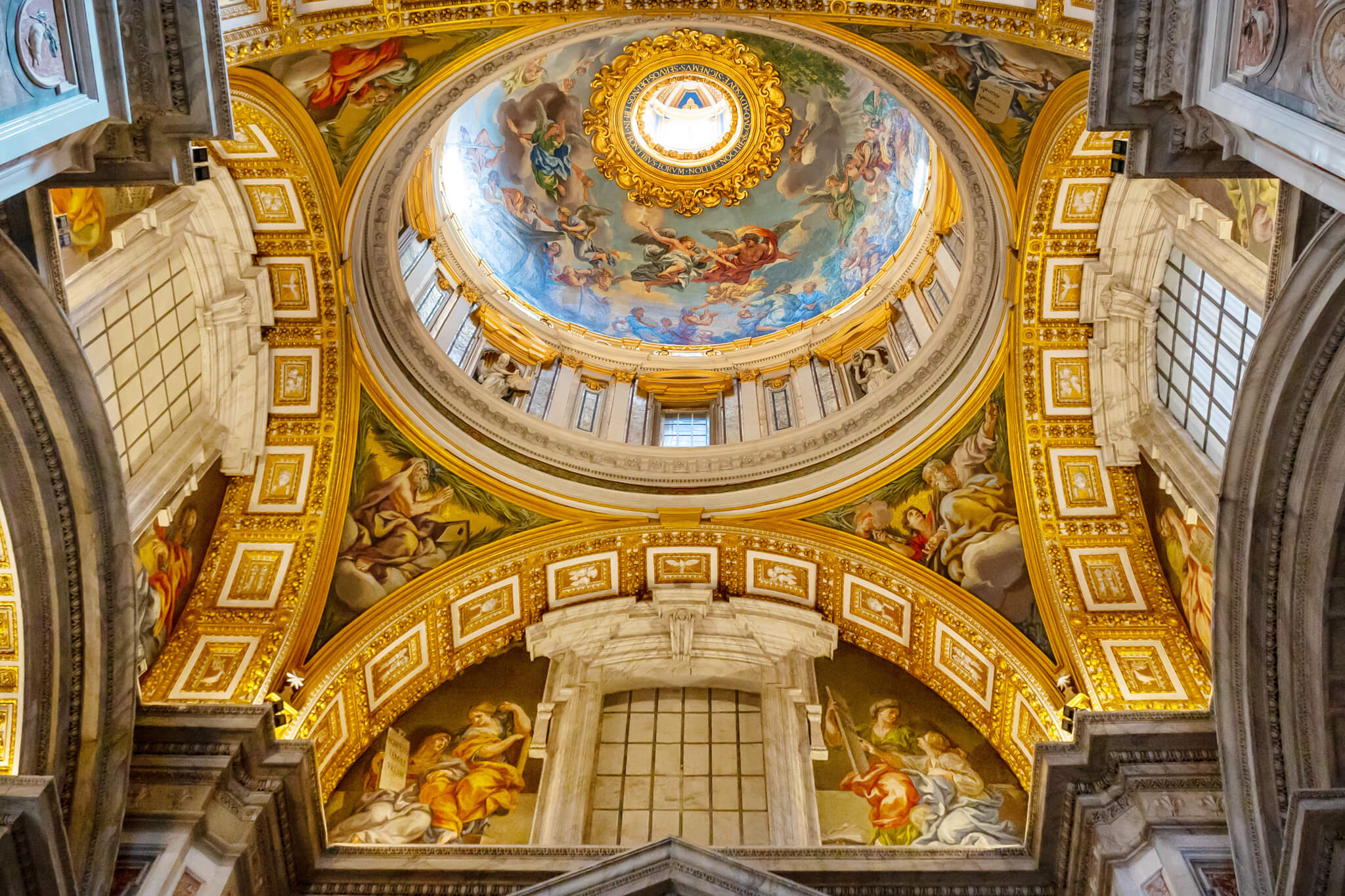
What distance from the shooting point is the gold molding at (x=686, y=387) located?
65.5ft

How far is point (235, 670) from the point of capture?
13273 millimetres

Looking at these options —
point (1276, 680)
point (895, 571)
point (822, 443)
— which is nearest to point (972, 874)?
point (1276, 680)

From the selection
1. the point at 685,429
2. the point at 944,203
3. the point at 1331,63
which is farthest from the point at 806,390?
the point at 1331,63

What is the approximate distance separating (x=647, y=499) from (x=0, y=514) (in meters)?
8.78

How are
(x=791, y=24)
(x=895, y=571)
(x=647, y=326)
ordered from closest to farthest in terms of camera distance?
(x=791, y=24)
(x=895, y=571)
(x=647, y=326)

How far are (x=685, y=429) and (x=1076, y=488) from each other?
6.99 m

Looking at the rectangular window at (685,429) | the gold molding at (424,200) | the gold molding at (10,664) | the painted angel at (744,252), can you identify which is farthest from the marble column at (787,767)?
the painted angel at (744,252)

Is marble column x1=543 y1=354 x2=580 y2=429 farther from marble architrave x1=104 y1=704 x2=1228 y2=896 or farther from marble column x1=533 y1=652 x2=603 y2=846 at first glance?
marble architrave x1=104 y1=704 x2=1228 y2=896

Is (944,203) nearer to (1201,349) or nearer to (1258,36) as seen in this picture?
(1201,349)

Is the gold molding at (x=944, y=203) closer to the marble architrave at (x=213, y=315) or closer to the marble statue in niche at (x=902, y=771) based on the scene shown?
the marble statue in niche at (x=902, y=771)

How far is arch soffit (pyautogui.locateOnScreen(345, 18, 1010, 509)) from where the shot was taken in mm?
14945

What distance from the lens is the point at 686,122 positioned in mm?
24266

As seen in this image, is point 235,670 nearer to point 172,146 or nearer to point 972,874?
point 172,146

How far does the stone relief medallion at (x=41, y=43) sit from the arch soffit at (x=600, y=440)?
24.8 feet
